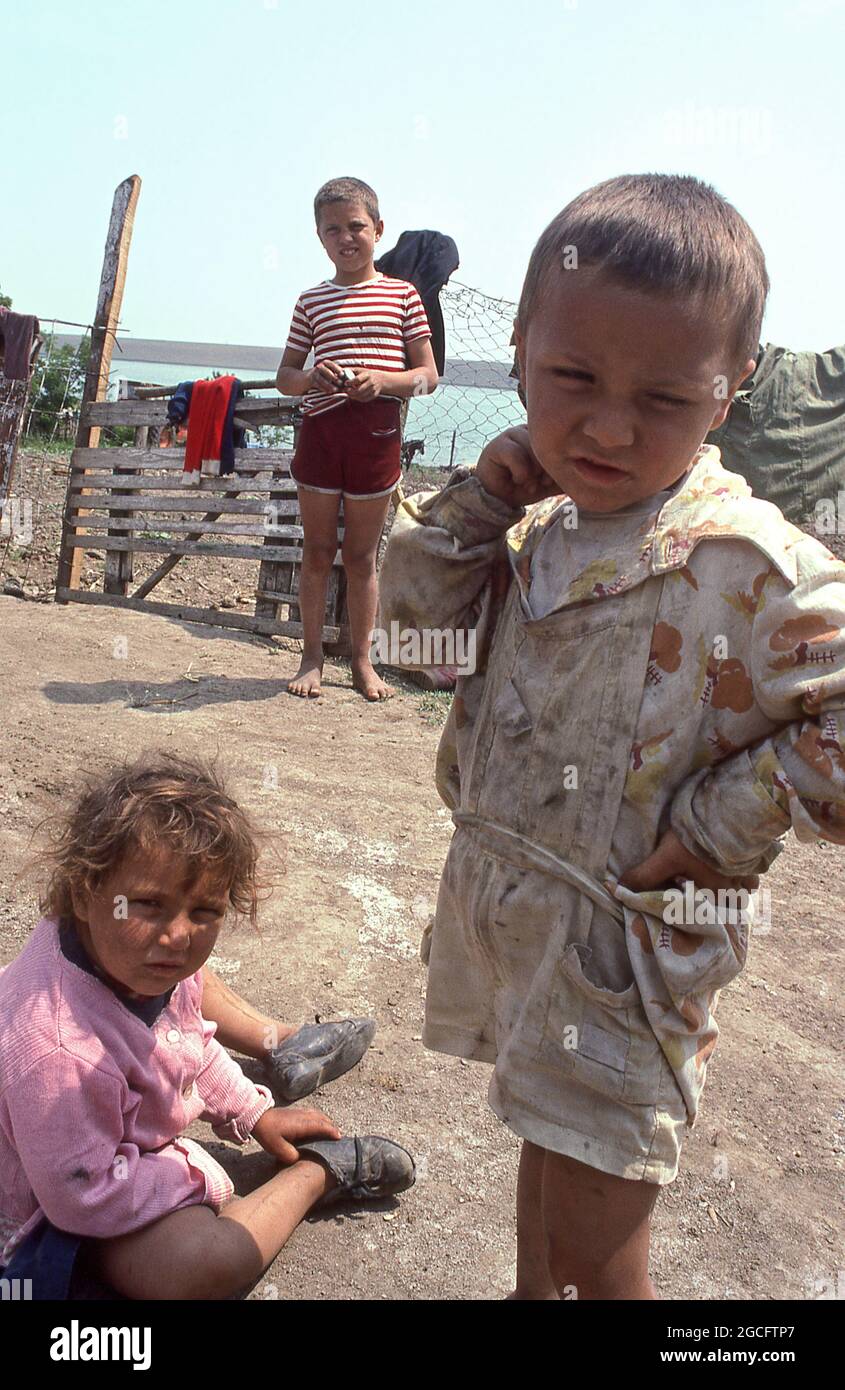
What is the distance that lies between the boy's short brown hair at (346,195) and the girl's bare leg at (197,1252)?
387 cm

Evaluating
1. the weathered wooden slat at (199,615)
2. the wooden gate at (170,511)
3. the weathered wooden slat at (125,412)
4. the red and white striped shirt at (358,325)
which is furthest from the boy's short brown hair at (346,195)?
the weathered wooden slat at (125,412)

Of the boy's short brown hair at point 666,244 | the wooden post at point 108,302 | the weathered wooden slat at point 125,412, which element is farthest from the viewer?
the weathered wooden slat at point 125,412

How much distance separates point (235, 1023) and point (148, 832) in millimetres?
752

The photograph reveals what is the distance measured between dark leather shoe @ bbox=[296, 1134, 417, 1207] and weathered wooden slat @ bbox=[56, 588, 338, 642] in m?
3.94

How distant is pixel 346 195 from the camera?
4461mm

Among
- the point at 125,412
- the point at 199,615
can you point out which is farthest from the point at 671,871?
the point at 125,412

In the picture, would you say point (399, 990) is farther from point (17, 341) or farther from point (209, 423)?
point (17, 341)

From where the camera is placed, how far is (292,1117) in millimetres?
2107

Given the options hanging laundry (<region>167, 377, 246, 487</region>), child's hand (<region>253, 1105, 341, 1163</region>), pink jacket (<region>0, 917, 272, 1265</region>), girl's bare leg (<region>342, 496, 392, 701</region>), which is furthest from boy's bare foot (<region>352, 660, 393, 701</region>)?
pink jacket (<region>0, 917, 272, 1265</region>)

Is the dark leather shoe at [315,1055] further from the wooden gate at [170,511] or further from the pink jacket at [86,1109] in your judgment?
the wooden gate at [170,511]

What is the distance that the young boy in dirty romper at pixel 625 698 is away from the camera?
1.21 metres

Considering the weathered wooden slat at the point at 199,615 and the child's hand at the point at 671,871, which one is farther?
the weathered wooden slat at the point at 199,615

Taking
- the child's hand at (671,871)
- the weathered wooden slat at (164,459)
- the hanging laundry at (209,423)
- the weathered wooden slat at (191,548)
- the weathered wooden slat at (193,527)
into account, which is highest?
the hanging laundry at (209,423)
